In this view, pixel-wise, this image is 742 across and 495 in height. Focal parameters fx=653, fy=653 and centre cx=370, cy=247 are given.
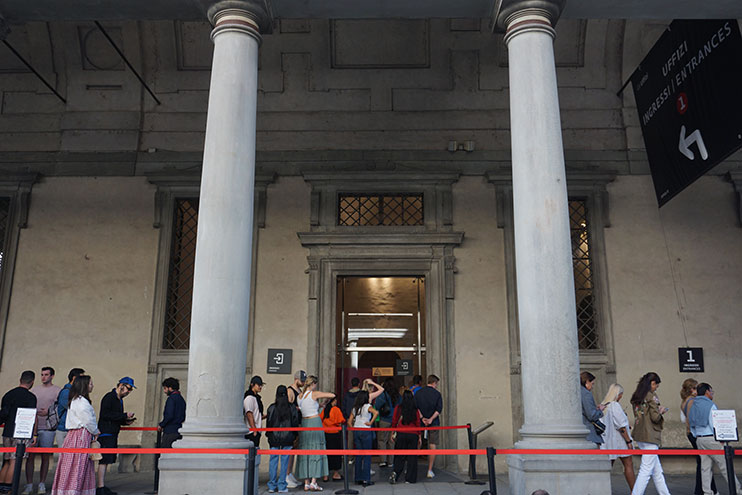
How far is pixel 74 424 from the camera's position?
24.7 feet

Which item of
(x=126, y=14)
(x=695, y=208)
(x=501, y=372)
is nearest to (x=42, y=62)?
(x=126, y=14)

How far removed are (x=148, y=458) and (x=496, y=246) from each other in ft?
23.0

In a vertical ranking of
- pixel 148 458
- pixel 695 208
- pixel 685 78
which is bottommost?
pixel 148 458

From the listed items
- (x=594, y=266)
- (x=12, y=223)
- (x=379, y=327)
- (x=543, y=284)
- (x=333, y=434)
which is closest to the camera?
(x=543, y=284)

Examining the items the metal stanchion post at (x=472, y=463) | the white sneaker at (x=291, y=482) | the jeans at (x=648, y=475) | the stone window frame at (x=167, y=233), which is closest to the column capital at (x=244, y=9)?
the stone window frame at (x=167, y=233)

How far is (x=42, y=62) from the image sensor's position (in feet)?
42.1

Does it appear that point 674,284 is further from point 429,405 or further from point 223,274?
point 223,274

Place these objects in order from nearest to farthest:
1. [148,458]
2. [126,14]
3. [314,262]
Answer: [126,14] < [148,458] < [314,262]

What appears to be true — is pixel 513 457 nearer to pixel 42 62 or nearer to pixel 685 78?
pixel 685 78

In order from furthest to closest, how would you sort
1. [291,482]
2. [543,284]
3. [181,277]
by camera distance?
1. [181,277]
2. [291,482]
3. [543,284]

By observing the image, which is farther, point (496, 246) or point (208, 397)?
point (496, 246)

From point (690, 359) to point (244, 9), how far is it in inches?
360

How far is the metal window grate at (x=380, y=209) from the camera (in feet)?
40.4

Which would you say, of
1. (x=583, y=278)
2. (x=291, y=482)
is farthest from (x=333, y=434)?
(x=583, y=278)
